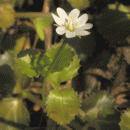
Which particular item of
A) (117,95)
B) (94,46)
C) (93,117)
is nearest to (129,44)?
(94,46)

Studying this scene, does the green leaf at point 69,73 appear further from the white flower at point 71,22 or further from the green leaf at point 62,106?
the white flower at point 71,22

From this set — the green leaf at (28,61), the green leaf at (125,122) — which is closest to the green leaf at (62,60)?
the green leaf at (28,61)

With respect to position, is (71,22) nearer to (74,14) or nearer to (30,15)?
(74,14)

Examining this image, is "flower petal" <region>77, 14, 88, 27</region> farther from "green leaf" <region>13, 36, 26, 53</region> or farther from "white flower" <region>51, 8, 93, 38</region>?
"green leaf" <region>13, 36, 26, 53</region>

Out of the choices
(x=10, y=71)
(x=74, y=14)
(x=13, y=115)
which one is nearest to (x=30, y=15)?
(x=10, y=71)

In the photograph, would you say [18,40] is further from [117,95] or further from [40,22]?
[117,95]
